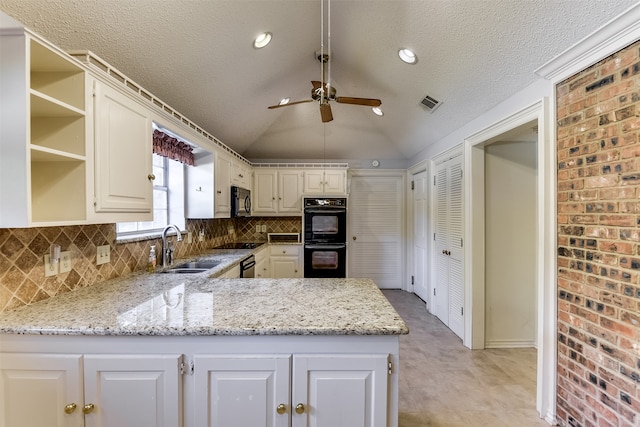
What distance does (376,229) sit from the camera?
4883 mm

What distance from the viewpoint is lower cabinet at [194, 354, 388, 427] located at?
3.79 feet

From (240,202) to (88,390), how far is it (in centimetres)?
271

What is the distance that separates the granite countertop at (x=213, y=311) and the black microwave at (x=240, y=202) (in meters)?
1.79

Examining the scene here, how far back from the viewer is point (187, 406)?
3.82 ft

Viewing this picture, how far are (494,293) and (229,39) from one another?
334cm

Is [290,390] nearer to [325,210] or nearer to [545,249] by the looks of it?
[545,249]

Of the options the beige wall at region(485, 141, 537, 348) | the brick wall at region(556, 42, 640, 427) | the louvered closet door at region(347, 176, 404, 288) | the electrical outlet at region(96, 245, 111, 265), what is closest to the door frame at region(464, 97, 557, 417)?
the brick wall at region(556, 42, 640, 427)

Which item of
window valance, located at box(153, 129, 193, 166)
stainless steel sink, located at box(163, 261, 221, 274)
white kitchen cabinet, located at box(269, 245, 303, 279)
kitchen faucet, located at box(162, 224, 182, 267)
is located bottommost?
white kitchen cabinet, located at box(269, 245, 303, 279)

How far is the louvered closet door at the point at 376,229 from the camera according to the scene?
15.9 feet

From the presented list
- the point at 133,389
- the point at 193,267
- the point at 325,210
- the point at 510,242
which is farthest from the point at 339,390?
the point at 325,210

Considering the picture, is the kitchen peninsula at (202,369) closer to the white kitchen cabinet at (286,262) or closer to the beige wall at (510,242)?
the beige wall at (510,242)

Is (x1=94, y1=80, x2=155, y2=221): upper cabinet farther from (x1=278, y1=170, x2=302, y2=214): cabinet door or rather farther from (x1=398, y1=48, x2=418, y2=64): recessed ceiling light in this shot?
(x1=278, y1=170, x2=302, y2=214): cabinet door

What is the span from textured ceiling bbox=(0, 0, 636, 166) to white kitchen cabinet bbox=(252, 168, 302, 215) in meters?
1.03

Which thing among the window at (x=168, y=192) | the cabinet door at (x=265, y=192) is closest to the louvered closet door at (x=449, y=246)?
the cabinet door at (x=265, y=192)
